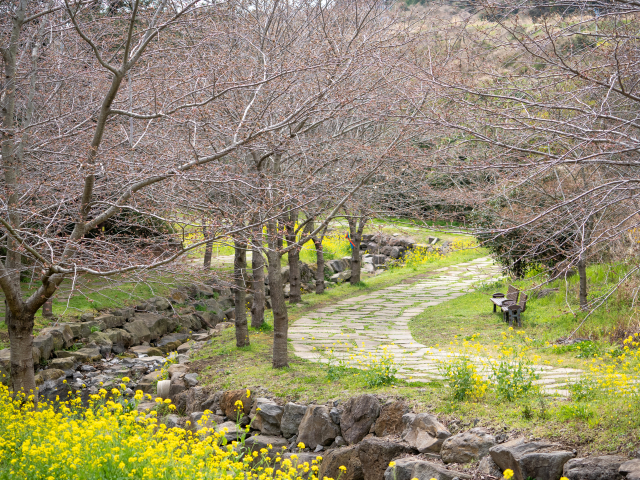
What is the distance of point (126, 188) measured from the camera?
544 cm

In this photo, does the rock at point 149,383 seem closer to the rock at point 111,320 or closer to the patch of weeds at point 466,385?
the rock at point 111,320

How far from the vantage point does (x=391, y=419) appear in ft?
17.9

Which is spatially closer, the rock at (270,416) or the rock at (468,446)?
the rock at (468,446)

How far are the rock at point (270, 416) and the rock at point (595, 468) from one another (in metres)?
3.37

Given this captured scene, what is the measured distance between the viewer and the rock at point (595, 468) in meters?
3.74

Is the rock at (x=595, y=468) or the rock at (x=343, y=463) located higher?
the rock at (x=595, y=468)

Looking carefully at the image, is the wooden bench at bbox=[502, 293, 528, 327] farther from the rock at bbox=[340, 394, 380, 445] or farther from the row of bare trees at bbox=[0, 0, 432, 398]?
the rock at bbox=[340, 394, 380, 445]

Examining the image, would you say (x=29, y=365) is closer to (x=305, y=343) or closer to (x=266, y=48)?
(x=305, y=343)

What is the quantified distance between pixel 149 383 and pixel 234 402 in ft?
7.67

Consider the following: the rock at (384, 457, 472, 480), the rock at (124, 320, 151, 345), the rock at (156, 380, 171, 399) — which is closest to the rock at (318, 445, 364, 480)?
the rock at (384, 457, 472, 480)

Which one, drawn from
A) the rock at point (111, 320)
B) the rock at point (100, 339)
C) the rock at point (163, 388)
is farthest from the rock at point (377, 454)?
the rock at point (111, 320)

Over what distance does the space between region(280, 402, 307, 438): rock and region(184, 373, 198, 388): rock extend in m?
2.11

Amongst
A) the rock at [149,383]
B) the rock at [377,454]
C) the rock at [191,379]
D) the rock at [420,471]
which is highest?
the rock at [420,471]

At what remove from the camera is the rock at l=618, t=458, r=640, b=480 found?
355 centimetres
